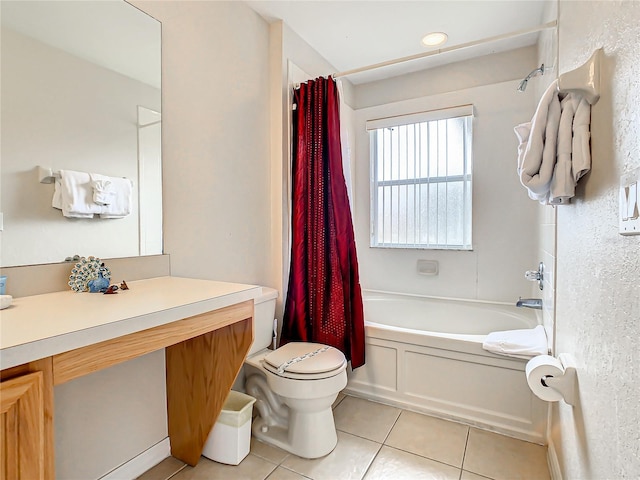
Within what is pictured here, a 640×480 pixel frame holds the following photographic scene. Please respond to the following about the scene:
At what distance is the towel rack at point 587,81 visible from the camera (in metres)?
0.83

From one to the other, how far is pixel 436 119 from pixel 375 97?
0.64 metres

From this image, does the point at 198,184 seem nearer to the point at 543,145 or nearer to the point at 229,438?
the point at 229,438

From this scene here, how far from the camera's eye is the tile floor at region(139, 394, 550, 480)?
1.52 metres

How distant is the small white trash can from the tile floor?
3cm

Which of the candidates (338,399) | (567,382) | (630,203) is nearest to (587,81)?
(630,203)

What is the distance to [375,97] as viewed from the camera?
3170mm

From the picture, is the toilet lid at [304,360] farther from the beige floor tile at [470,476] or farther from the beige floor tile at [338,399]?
the beige floor tile at [470,476]

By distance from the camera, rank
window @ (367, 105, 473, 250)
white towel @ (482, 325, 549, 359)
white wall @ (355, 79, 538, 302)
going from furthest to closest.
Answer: window @ (367, 105, 473, 250) → white wall @ (355, 79, 538, 302) → white towel @ (482, 325, 549, 359)

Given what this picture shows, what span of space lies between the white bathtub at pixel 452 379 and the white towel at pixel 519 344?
0.18ft

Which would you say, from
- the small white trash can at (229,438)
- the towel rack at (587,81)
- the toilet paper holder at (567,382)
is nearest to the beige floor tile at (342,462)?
the small white trash can at (229,438)

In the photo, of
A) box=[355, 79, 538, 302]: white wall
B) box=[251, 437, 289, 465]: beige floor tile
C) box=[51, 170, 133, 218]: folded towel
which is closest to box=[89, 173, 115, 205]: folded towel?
box=[51, 170, 133, 218]: folded towel

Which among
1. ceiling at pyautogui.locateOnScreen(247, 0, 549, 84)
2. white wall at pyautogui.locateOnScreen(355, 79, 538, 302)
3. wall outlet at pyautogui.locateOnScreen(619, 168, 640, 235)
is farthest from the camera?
white wall at pyautogui.locateOnScreen(355, 79, 538, 302)

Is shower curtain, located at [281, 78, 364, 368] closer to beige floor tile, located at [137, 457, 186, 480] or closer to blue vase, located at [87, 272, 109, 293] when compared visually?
beige floor tile, located at [137, 457, 186, 480]

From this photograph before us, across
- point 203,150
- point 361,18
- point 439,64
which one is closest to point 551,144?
point 203,150
